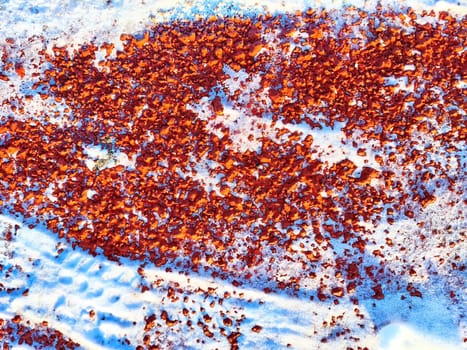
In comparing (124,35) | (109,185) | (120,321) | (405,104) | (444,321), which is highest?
(124,35)

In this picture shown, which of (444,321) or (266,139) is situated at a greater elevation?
(266,139)

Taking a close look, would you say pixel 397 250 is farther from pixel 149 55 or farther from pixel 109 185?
pixel 149 55

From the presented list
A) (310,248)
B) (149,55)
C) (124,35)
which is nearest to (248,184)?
(310,248)

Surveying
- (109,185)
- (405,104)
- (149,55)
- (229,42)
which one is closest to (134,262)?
(109,185)

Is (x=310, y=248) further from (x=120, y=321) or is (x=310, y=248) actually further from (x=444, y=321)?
(x=120, y=321)

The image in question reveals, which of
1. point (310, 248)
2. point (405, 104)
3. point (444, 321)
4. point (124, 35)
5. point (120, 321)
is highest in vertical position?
point (124, 35)

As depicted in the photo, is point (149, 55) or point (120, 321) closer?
point (120, 321)
